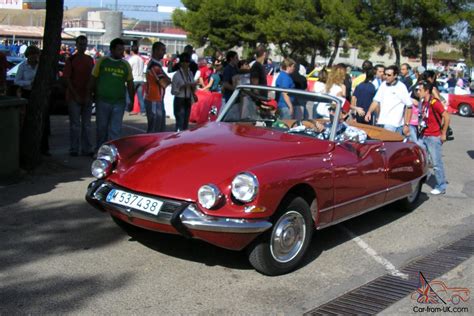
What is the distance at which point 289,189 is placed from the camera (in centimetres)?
454

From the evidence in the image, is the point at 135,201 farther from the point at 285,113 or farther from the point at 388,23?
the point at 388,23

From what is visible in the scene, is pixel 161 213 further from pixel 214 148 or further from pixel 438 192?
pixel 438 192

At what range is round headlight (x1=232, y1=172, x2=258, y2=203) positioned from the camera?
431cm

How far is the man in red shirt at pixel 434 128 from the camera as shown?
8109mm

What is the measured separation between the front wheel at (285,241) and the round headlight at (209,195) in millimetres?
505

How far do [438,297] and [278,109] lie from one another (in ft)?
8.15

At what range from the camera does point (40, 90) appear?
25.1 ft

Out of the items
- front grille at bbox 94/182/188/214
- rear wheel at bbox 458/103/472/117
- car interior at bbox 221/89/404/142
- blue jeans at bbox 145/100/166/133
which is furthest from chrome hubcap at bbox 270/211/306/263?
rear wheel at bbox 458/103/472/117

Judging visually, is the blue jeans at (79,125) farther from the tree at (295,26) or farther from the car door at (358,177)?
the tree at (295,26)

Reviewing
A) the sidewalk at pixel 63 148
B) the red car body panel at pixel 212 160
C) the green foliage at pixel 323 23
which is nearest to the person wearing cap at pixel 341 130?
the red car body panel at pixel 212 160

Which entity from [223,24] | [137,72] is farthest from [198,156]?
[223,24]

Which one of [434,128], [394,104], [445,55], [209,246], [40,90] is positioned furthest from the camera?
[445,55]

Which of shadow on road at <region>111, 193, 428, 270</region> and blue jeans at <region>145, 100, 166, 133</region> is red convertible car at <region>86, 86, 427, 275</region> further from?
blue jeans at <region>145, 100, 166, 133</region>

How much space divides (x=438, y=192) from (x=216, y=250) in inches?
173
